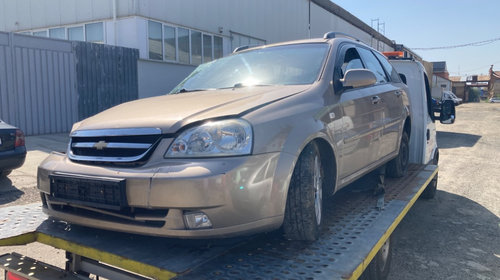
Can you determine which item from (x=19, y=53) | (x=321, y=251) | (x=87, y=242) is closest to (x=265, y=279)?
(x=321, y=251)

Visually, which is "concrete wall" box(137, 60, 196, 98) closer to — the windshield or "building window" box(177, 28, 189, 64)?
"building window" box(177, 28, 189, 64)

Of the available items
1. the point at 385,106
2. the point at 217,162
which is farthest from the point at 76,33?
the point at 217,162

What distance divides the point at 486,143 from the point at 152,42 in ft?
37.6

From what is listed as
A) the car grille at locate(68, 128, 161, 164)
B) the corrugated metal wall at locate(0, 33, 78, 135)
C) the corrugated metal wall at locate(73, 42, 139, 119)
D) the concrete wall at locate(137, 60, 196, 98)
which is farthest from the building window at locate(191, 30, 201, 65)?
the car grille at locate(68, 128, 161, 164)

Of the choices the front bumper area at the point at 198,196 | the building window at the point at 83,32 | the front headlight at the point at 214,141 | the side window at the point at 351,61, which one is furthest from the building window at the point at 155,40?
the front headlight at the point at 214,141

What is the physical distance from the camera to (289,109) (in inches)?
101

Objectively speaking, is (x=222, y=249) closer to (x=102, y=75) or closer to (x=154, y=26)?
(x=102, y=75)

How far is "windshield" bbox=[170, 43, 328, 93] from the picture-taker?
323 cm

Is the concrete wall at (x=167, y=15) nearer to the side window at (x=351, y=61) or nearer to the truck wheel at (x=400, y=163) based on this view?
the truck wheel at (x=400, y=163)

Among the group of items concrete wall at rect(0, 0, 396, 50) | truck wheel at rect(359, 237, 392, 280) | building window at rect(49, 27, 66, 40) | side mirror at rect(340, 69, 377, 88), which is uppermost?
concrete wall at rect(0, 0, 396, 50)

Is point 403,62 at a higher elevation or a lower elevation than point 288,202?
higher

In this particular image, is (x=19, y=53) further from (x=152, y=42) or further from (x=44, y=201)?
(x=44, y=201)

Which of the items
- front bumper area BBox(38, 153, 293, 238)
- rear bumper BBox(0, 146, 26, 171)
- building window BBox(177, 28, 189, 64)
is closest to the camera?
front bumper area BBox(38, 153, 293, 238)

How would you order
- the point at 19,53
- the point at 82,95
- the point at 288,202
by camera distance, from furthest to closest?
the point at 82,95 < the point at 19,53 < the point at 288,202
